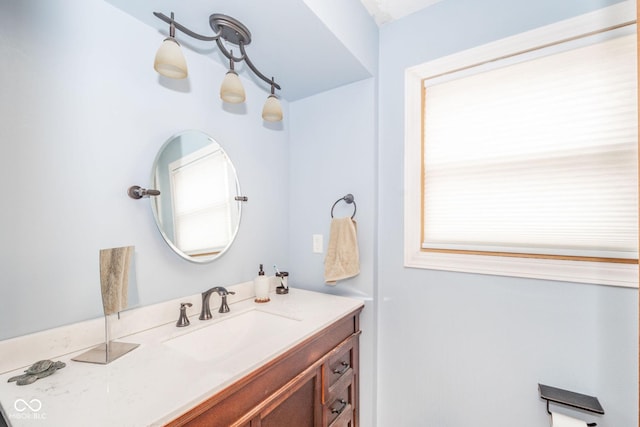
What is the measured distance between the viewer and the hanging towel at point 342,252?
1519mm

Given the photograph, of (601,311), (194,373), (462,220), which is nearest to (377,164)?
(462,220)

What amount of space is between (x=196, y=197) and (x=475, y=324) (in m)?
1.49

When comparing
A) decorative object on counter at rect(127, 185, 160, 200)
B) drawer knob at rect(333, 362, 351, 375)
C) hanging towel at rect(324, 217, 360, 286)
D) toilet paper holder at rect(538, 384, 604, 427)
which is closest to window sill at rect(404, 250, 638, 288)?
hanging towel at rect(324, 217, 360, 286)

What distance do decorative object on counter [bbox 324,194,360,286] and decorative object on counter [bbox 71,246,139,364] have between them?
969 millimetres

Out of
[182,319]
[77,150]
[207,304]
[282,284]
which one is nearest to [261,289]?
[282,284]

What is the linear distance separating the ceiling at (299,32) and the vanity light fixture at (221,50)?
0.12ft

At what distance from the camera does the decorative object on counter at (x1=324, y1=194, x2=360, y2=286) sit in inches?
59.8

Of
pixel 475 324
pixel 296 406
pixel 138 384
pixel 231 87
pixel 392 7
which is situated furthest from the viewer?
pixel 392 7

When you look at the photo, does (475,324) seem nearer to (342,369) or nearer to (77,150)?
(342,369)

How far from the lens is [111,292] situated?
868mm

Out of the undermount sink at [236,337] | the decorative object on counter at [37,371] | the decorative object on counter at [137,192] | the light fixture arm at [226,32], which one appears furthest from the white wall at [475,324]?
the decorative object on counter at [37,371]

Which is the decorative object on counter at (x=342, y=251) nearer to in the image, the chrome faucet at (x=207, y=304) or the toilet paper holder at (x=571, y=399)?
the chrome faucet at (x=207, y=304)

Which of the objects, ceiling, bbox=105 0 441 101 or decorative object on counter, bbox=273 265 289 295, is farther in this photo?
decorative object on counter, bbox=273 265 289 295

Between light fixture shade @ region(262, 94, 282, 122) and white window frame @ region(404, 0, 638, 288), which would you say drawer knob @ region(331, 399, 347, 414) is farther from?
light fixture shade @ region(262, 94, 282, 122)
